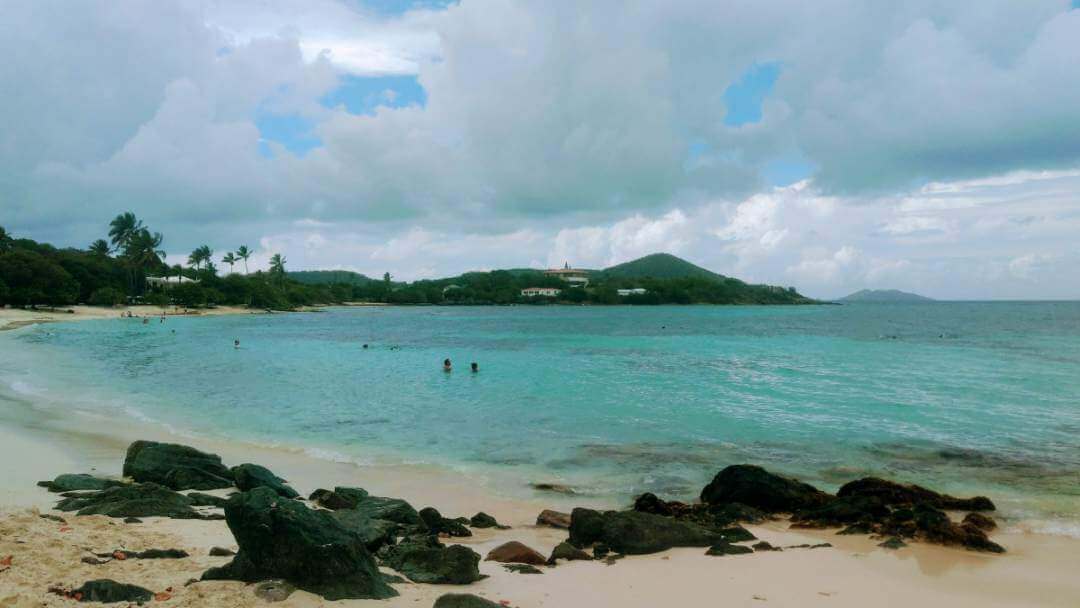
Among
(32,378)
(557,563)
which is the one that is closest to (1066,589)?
(557,563)

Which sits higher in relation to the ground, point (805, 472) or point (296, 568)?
point (296, 568)

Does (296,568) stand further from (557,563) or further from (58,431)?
(58,431)

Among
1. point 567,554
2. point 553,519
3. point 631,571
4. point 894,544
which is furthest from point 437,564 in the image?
point 894,544

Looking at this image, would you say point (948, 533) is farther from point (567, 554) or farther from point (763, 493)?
point (567, 554)

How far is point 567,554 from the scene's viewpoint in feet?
29.0

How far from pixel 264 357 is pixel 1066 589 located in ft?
147

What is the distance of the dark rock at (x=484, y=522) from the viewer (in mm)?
10727

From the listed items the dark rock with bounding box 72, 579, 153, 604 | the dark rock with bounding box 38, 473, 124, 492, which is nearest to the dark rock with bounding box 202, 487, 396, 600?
the dark rock with bounding box 72, 579, 153, 604

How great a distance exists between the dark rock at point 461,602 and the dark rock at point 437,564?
107cm

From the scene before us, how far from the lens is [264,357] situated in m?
45.0

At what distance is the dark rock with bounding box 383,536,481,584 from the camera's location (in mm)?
7598

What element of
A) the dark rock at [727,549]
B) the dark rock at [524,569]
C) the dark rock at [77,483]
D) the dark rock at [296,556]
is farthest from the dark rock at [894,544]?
the dark rock at [77,483]

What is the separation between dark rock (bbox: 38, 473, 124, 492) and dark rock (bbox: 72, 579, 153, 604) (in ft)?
20.0

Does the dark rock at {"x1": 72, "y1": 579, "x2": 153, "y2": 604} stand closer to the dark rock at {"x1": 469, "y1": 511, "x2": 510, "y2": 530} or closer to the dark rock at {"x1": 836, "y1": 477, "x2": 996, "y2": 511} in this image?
the dark rock at {"x1": 469, "y1": 511, "x2": 510, "y2": 530}
